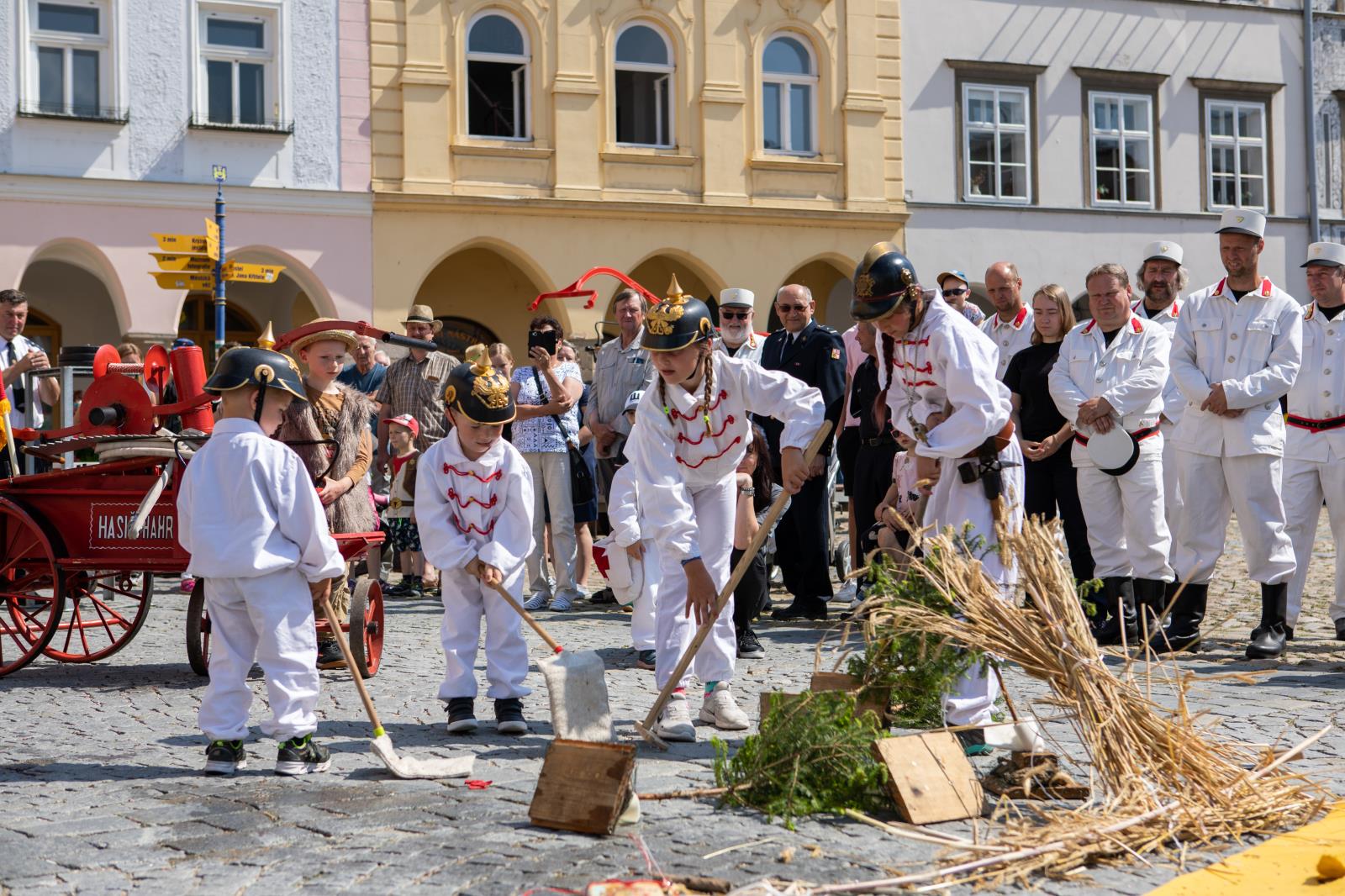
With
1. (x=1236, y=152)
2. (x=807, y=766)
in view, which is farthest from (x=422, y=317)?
(x=1236, y=152)

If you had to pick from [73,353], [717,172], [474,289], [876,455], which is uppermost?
[717,172]

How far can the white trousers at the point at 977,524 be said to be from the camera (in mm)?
5895

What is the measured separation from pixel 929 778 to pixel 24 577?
18.0 feet

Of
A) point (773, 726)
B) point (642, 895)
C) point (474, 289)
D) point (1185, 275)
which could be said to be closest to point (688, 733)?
point (773, 726)

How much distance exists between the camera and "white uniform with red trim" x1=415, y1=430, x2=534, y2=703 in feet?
22.8

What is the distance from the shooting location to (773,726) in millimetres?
5289

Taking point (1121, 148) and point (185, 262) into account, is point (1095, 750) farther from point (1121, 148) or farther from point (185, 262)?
point (1121, 148)

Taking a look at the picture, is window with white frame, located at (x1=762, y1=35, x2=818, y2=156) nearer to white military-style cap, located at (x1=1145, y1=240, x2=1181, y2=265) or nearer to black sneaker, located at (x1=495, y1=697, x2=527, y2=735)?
white military-style cap, located at (x1=1145, y1=240, x2=1181, y2=265)

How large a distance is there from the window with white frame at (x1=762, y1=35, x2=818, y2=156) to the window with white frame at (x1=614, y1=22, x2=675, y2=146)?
4.92 feet

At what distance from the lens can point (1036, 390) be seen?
9.88 meters

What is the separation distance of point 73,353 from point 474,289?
13.3 meters

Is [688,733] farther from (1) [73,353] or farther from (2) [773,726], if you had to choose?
(1) [73,353]

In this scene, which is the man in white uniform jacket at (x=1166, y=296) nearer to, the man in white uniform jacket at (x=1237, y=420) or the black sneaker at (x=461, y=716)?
the man in white uniform jacket at (x=1237, y=420)

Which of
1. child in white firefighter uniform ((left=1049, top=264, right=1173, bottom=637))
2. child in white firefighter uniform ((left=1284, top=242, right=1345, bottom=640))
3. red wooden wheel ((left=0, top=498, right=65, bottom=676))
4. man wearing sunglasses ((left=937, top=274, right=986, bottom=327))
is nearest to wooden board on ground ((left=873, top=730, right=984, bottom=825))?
child in white firefighter uniform ((left=1049, top=264, right=1173, bottom=637))
